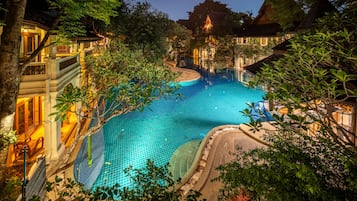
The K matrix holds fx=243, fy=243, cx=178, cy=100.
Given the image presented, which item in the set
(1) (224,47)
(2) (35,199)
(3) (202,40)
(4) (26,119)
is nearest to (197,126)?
(4) (26,119)

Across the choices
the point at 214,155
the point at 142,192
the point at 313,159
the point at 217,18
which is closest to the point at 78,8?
the point at 142,192

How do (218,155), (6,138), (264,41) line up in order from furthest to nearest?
(264,41), (218,155), (6,138)

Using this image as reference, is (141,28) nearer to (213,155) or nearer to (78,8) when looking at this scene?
(213,155)

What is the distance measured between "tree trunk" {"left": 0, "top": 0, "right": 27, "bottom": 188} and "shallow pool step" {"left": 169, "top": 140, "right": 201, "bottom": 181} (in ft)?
22.5

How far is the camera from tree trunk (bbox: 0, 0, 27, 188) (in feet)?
17.6

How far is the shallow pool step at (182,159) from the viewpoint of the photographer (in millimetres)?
10977

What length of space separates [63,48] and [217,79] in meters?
22.7

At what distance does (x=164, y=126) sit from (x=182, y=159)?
17.3ft

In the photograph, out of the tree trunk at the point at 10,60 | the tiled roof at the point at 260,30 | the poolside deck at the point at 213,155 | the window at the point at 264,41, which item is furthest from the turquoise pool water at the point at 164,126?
the tiled roof at the point at 260,30

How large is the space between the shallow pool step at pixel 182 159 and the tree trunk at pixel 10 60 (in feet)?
22.5

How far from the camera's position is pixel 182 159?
12305 mm

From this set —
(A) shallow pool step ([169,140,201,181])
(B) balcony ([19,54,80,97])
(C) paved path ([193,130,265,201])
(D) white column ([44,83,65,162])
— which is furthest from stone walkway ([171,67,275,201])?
(B) balcony ([19,54,80,97])

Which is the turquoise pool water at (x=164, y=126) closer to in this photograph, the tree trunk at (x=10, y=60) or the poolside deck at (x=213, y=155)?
the poolside deck at (x=213, y=155)

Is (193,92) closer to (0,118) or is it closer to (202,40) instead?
(202,40)
